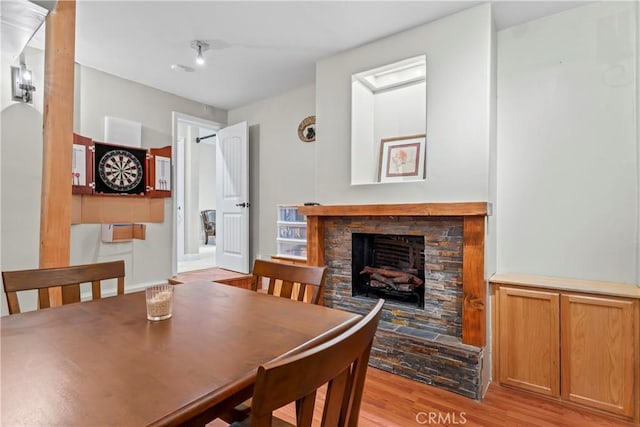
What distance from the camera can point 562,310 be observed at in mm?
2078

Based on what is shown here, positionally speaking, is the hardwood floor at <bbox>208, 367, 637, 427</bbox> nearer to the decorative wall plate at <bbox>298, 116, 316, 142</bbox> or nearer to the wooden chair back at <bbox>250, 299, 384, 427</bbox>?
the wooden chair back at <bbox>250, 299, 384, 427</bbox>

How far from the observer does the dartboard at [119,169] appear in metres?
3.42

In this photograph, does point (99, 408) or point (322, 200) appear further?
point (322, 200)

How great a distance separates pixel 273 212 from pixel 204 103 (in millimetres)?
1825

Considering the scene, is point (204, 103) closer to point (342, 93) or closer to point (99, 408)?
point (342, 93)

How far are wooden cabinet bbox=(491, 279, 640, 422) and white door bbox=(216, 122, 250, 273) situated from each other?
120 inches

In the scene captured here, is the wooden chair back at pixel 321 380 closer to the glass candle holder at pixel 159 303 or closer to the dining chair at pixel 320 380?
the dining chair at pixel 320 380

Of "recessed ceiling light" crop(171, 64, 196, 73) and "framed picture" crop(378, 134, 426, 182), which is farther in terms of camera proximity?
"recessed ceiling light" crop(171, 64, 196, 73)

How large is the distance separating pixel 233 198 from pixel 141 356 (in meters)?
3.71

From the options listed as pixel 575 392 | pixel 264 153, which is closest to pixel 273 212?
pixel 264 153

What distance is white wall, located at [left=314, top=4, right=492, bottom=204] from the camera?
7.42ft

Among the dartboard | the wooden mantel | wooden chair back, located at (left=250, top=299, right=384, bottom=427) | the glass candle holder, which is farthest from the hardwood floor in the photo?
the dartboard

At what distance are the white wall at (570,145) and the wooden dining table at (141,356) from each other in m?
1.95

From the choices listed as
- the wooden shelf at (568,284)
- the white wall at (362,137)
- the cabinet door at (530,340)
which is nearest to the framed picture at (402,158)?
the white wall at (362,137)
